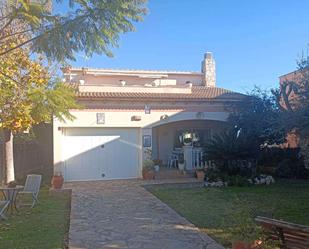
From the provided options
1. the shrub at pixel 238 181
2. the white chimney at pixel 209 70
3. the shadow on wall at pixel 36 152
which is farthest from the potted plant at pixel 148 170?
the white chimney at pixel 209 70

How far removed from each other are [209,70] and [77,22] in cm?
2332

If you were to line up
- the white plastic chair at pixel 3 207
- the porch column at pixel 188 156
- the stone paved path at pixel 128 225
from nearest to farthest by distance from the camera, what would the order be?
1. the stone paved path at pixel 128 225
2. the white plastic chair at pixel 3 207
3. the porch column at pixel 188 156

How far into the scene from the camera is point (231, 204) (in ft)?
37.1

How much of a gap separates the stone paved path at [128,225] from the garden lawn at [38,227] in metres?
0.28

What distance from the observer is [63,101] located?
13.7 m

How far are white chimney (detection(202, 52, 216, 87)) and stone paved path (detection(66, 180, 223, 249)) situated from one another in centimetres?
1722

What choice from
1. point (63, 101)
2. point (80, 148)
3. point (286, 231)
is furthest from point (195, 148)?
point (286, 231)

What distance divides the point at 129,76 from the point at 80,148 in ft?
35.1

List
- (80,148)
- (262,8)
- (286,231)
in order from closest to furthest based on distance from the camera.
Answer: (286,231) → (262,8) → (80,148)

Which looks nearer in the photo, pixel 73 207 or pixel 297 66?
pixel 297 66

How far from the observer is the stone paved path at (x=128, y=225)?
23.8 feet

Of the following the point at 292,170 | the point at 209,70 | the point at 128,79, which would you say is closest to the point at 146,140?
the point at 292,170

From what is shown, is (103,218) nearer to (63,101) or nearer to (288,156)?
(63,101)

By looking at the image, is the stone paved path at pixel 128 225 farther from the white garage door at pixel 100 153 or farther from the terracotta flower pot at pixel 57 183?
the white garage door at pixel 100 153
